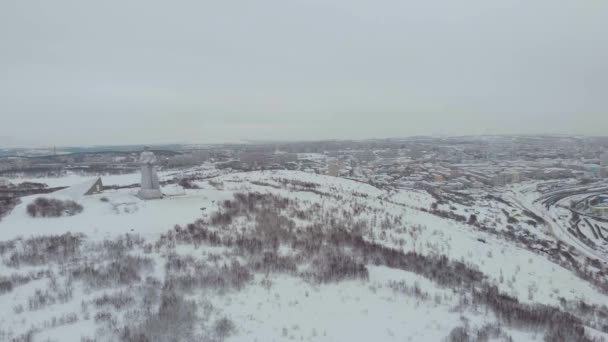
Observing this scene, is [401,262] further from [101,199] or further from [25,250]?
[101,199]

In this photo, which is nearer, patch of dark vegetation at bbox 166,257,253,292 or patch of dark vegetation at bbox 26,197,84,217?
patch of dark vegetation at bbox 166,257,253,292

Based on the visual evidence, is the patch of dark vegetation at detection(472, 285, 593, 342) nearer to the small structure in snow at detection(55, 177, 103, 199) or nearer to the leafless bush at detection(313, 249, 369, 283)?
the leafless bush at detection(313, 249, 369, 283)

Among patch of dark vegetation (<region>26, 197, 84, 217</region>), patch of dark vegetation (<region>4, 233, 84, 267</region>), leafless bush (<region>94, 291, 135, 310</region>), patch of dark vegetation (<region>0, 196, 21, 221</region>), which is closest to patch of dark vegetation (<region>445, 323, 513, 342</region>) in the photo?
leafless bush (<region>94, 291, 135, 310</region>)

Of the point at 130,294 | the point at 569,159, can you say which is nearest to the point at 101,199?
the point at 130,294

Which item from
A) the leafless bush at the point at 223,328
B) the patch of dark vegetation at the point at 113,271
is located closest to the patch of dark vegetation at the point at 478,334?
the leafless bush at the point at 223,328

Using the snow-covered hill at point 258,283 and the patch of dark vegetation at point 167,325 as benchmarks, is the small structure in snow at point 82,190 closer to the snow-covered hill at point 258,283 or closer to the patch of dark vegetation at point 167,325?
the snow-covered hill at point 258,283

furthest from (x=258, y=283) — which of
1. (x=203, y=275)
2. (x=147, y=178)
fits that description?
(x=147, y=178)
